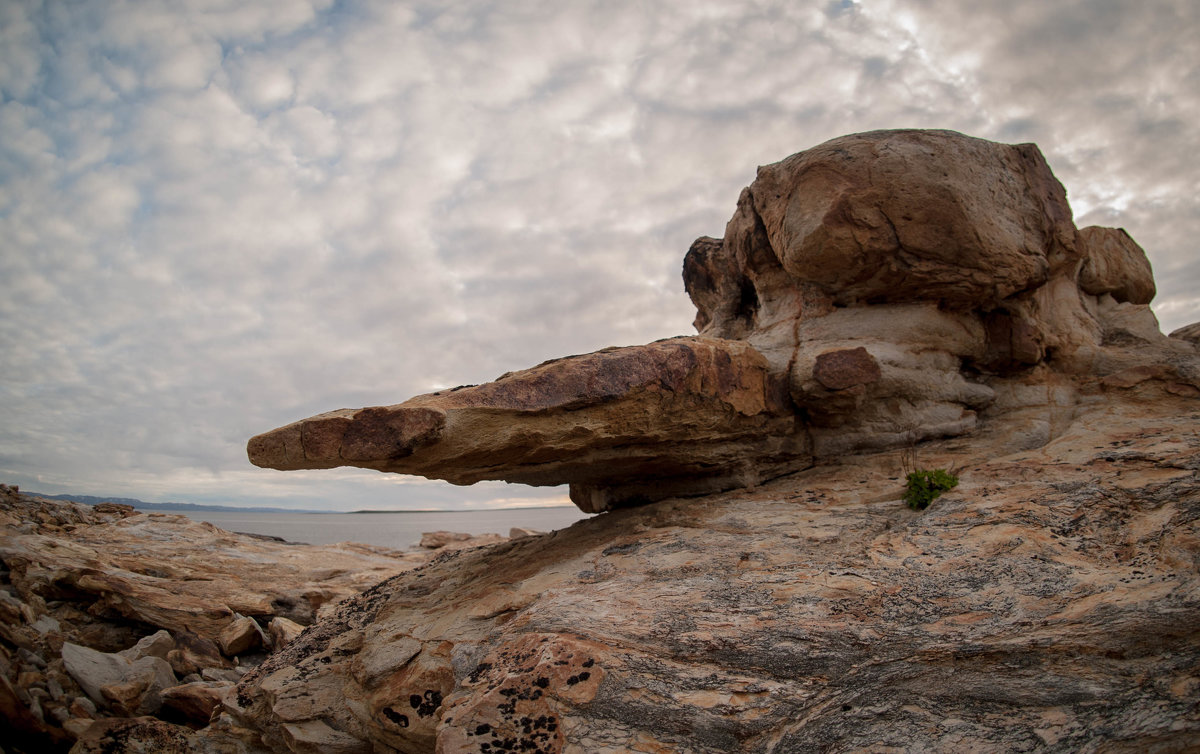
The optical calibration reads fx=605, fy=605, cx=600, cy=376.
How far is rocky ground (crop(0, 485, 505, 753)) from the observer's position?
30.5 ft

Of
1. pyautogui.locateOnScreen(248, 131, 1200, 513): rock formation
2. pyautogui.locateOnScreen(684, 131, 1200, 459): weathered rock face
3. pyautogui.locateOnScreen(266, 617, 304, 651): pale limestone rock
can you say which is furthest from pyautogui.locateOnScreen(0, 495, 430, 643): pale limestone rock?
pyautogui.locateOnScreen(684, 131, 1200, 459): weathered rock face

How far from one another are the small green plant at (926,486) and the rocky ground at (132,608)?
10.4m

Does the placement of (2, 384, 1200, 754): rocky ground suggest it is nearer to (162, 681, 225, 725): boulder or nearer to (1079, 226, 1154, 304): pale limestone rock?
(162, 681, 225, 725): boulder

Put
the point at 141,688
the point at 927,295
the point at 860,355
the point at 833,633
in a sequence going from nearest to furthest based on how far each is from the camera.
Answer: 1. the point at 833,633
2. the point at 860,355
3. the point at 141,688
4. the point at 927,295

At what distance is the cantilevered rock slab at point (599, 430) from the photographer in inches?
267

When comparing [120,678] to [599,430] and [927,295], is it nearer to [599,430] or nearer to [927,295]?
[599,430]

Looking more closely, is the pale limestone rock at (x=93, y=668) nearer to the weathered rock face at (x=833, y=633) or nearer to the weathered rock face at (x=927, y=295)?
the weathered rock face at (x=833, y=633)

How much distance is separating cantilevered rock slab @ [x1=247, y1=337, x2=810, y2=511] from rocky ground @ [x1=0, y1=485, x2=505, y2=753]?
18.3ft

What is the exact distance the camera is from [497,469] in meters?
8.45

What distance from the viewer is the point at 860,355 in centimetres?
909

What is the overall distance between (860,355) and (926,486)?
2.28 metres

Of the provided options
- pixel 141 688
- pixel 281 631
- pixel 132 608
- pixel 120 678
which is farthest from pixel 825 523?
pixel 132 608

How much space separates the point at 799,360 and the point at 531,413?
15.3ft

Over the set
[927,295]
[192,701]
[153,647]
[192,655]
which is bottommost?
[192,701]
